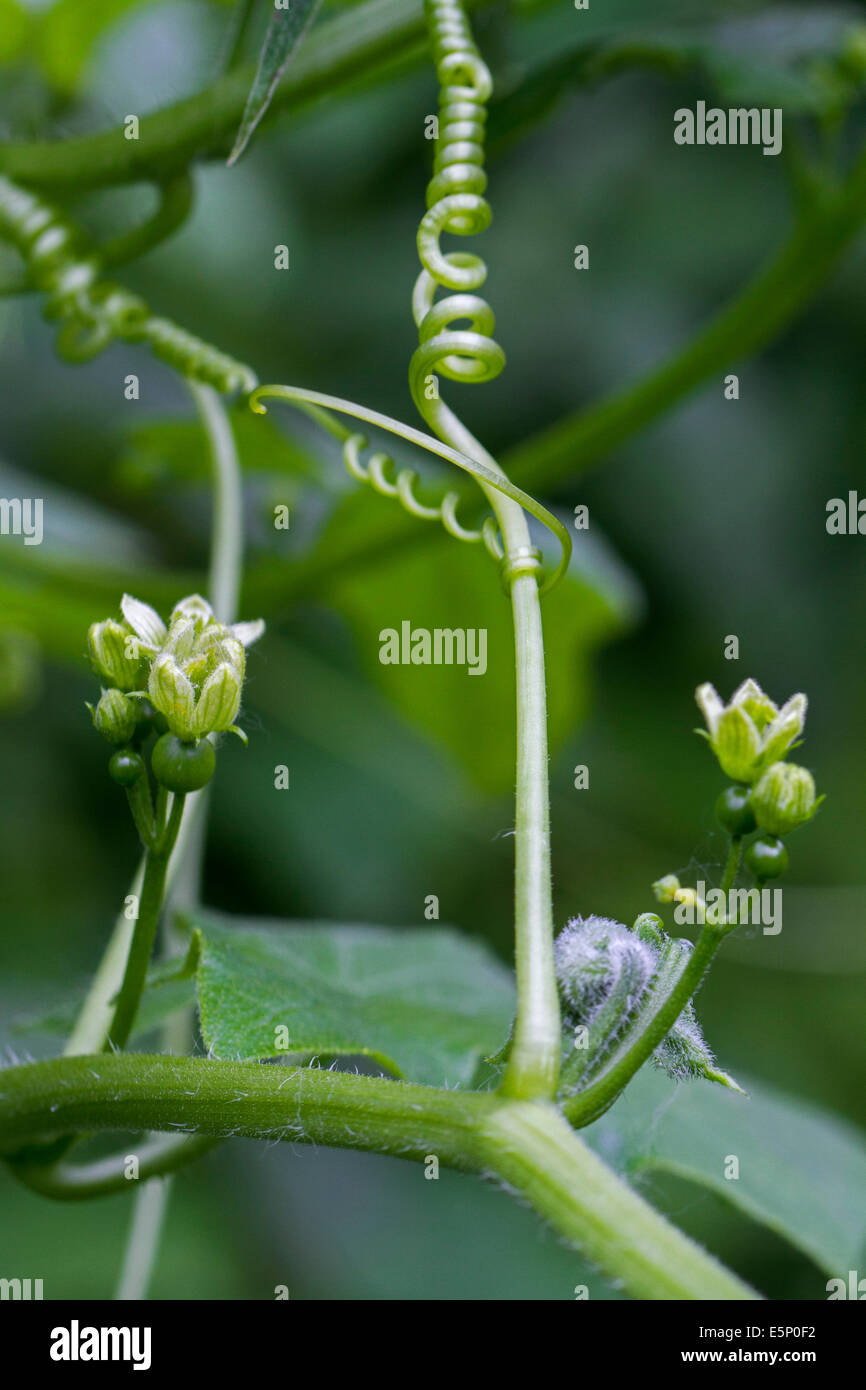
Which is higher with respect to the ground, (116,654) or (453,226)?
(453,226)

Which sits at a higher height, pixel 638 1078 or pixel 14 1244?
pixel 638 1078

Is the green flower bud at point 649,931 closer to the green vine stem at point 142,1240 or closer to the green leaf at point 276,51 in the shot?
the green leaf at point 276,51

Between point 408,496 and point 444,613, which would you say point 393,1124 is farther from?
point 444,613

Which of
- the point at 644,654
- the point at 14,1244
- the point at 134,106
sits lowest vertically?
the point at 14,1244

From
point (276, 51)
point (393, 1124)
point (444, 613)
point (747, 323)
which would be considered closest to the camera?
point (393, 1124)

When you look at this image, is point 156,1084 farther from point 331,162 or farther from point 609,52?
point 331,162

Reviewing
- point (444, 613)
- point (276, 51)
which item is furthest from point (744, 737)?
point (444, 613)

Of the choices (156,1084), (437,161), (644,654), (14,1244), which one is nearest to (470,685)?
(644,654)
